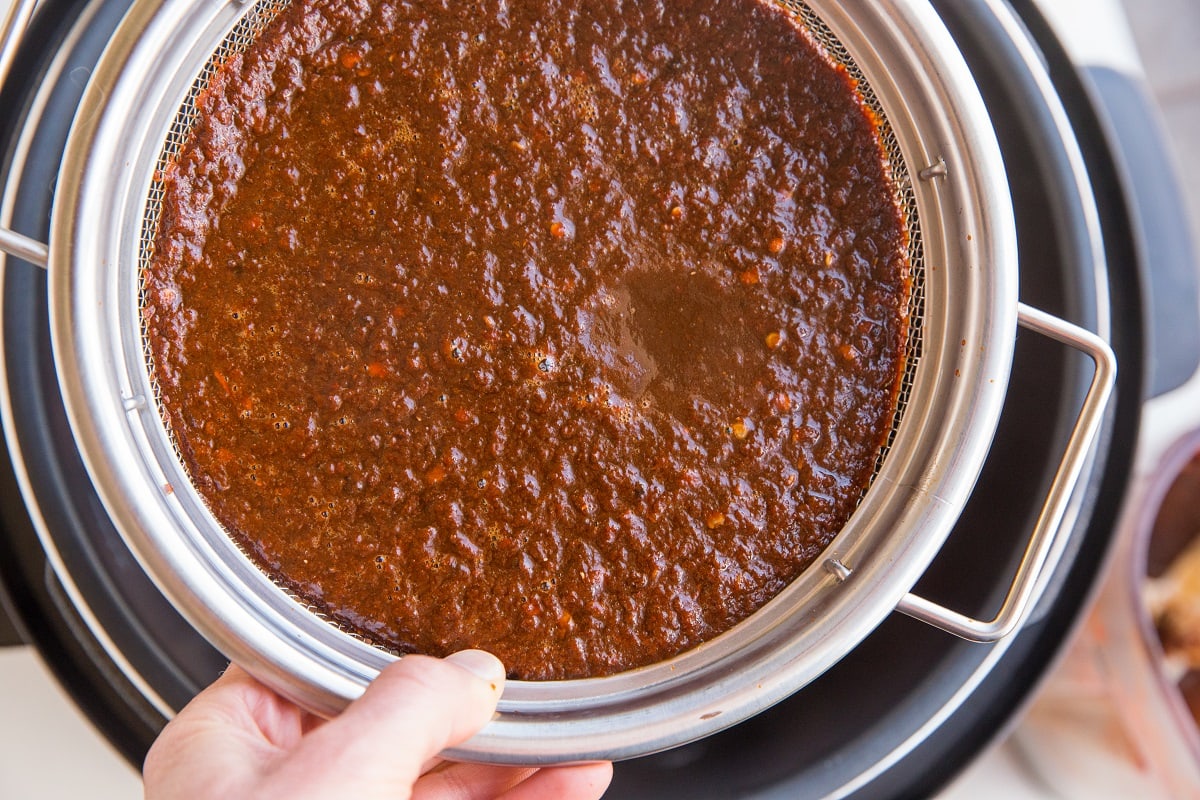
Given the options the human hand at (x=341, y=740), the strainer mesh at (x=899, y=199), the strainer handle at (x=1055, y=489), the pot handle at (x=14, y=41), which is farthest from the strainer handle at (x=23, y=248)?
the strainer handle at (x=1055, y=489)

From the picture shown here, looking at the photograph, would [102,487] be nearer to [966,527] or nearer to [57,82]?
[57,82]

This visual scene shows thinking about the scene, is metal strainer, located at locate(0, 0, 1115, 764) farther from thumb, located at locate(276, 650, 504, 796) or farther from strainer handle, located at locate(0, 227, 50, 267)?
thumb, located at locate(276, 650, 504, 796)

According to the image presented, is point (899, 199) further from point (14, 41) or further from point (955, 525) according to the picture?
point (14, 41)

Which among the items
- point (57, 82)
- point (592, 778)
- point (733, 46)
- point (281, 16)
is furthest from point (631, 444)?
point (57, 82)

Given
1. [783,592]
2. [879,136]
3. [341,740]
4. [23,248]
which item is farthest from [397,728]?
[879,136]

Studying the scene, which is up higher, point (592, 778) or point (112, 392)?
point (112, 392)

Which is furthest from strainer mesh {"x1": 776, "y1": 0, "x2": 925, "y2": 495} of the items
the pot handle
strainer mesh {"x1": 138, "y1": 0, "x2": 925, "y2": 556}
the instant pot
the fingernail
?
the pot handle
